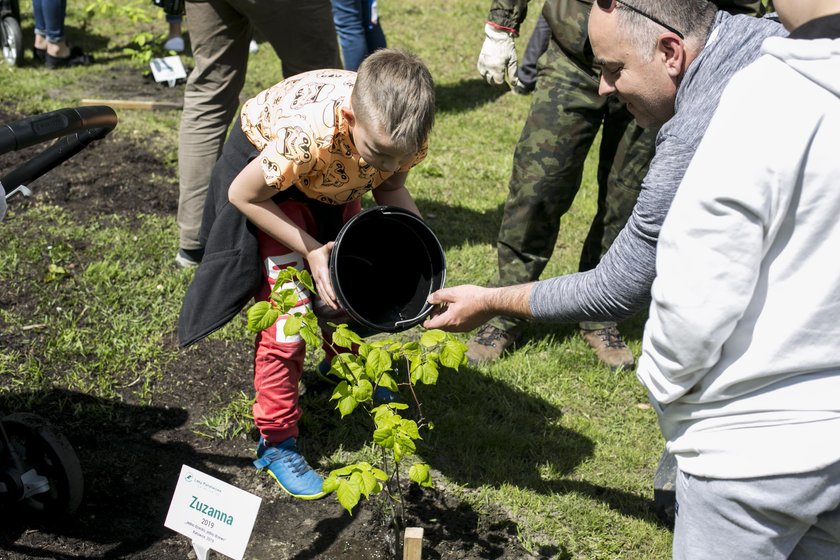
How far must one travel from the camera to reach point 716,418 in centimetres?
164

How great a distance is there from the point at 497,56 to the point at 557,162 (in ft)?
2.09

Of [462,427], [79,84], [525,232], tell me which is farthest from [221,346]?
[79,84]

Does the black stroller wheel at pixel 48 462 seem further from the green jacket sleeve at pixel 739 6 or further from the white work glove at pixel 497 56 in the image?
the green jacket sleeve at pixel 739 6

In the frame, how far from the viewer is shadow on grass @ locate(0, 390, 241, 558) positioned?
2.80 meters

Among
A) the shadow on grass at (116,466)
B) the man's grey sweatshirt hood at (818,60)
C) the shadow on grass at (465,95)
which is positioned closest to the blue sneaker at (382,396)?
the shadow on grass at (116,466)

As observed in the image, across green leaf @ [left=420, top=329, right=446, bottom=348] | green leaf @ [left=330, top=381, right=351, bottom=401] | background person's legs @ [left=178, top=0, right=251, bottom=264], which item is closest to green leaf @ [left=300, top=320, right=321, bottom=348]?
green leaf @ [left=330, top=381, right=351, bottom=401]

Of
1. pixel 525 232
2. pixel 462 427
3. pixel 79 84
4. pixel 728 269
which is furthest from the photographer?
pixel 79 84

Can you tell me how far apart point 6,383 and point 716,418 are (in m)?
2.79

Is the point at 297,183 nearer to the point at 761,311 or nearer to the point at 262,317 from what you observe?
the point at 262,317

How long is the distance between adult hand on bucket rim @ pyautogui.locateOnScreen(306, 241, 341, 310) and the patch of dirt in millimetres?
779

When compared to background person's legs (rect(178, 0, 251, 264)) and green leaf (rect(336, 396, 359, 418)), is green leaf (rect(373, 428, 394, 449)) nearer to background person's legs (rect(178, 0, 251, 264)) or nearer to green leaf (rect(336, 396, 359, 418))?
green leaf (rect(336, 396, 359, 418))

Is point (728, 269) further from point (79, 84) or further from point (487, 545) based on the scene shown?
point (79, 84)

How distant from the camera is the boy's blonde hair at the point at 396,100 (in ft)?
7.86

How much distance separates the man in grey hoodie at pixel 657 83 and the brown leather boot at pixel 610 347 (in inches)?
73.4
